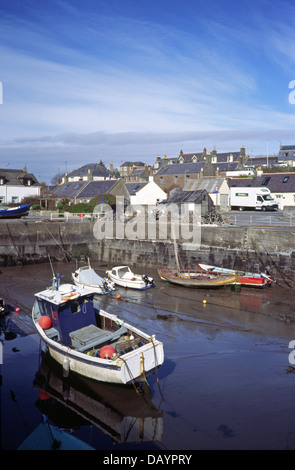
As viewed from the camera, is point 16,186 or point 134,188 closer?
point 16,186

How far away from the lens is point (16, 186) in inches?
1934

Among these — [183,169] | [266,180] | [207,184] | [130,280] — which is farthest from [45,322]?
[183,169]

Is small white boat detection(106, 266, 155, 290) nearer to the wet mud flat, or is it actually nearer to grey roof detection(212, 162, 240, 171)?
the wet mud flat

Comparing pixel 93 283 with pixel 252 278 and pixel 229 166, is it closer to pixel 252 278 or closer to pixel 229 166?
pixel 252 278

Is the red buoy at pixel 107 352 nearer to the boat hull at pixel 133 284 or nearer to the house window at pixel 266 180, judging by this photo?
the boat hull at pixel 133 284

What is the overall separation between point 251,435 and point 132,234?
23.5 metres

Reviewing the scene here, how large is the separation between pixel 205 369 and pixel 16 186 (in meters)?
44.3

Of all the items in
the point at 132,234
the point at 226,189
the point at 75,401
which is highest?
the point at 226,189

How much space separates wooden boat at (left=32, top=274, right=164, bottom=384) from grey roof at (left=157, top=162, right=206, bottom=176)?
5204 cm

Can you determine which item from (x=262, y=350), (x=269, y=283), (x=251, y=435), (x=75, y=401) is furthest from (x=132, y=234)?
(x=251, y=435)

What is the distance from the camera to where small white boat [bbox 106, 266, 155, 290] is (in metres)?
21.6

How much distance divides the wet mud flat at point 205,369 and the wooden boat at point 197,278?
2.08ft

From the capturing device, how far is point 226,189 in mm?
45531
